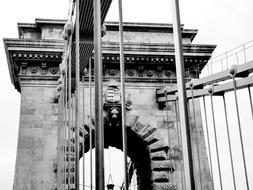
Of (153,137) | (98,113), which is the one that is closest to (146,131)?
(153,137)

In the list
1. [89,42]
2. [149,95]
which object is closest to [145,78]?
[149,95]

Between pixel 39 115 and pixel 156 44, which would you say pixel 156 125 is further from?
pixel 39 115

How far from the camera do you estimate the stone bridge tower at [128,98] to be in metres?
10.7

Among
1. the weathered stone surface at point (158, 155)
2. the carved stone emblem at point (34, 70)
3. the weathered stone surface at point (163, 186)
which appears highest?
the carved stone emblem at point (34, 70)

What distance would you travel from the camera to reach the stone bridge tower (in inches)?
420

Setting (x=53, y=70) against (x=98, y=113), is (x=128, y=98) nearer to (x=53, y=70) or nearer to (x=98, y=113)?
(x=53, y=70)

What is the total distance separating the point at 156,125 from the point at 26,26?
498 centimetres

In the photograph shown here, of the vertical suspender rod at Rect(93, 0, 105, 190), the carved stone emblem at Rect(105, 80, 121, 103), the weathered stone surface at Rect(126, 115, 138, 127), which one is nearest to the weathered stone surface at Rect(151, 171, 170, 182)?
the weathered stone surface at Rect(126, 115, 138, 127)

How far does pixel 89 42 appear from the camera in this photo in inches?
328

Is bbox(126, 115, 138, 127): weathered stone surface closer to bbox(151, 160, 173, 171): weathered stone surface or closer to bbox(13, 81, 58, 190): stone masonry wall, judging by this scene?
bbox(151, 160, 173, 171): weathered stone surface

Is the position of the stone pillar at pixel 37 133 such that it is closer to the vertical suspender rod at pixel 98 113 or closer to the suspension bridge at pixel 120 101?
the suspension bridge at pixel 120 101

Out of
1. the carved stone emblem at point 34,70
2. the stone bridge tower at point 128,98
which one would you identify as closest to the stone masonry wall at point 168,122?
the stone bridge tower at point 128,98

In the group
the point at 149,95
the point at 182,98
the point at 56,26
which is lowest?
the point at 182,98

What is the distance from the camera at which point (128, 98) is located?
1152 centimetres
